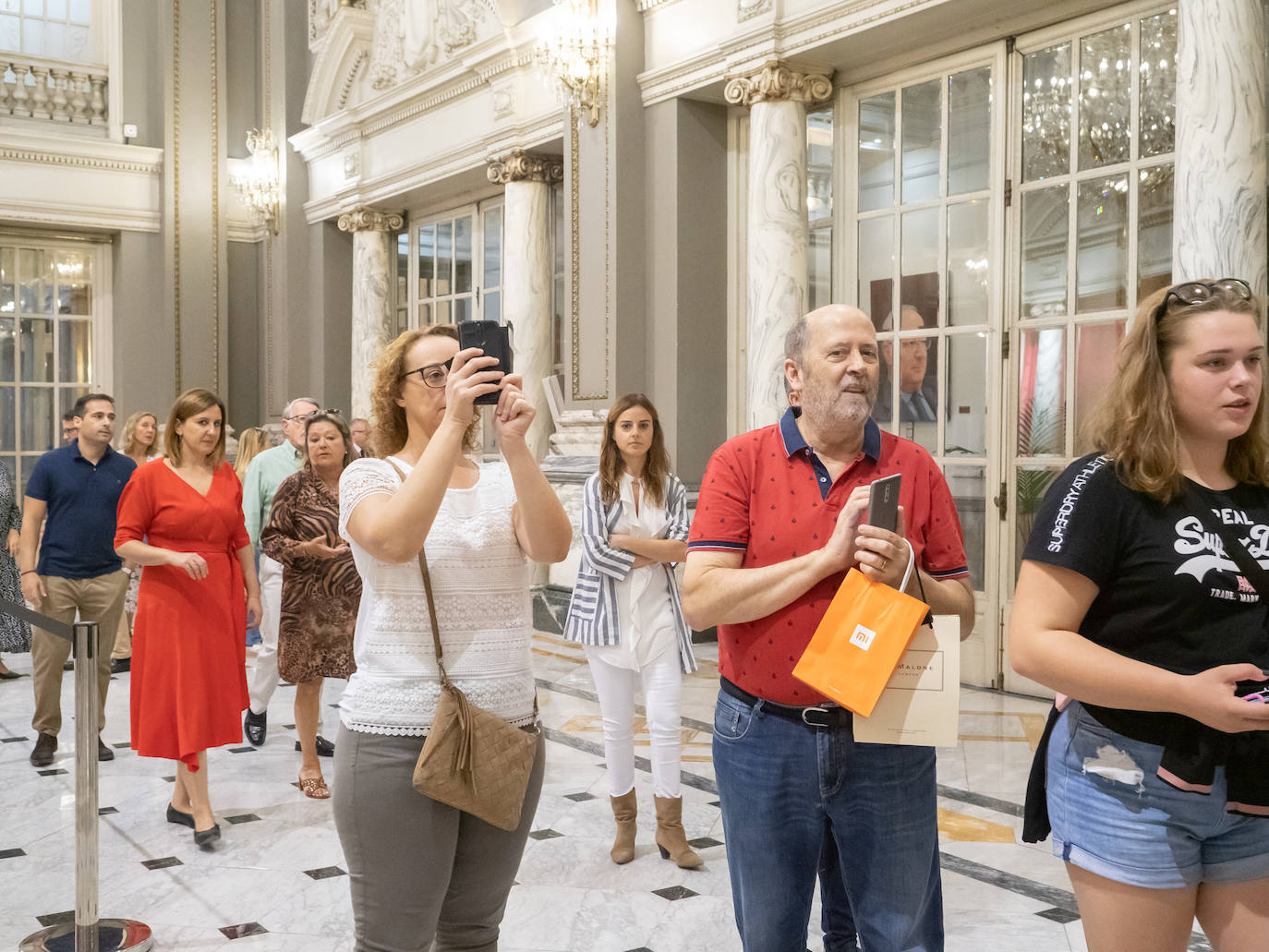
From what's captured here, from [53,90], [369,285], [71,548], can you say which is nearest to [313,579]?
[71,548]

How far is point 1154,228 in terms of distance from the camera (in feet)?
19.3

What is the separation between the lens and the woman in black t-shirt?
1854mm

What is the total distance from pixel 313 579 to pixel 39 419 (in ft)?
29.6

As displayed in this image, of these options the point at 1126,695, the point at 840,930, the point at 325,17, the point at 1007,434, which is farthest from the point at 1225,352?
the point at 325,17

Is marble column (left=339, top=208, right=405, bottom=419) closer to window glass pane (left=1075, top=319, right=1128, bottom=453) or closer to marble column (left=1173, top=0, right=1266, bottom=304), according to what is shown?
window glass pane (left=1075, top=319, right=1128, bottom=453)

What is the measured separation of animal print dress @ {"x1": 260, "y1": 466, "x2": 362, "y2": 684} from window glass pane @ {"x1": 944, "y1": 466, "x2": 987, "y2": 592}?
3.42m

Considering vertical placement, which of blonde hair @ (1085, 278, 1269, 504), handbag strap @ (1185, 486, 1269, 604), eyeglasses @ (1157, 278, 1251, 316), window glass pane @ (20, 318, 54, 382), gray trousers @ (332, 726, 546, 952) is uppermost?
window glass pane @ (20, 318, 54, 382)

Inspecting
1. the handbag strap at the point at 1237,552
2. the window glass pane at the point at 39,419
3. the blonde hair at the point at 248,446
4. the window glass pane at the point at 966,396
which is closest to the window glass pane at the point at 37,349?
the window glass pane at the point at 39,419

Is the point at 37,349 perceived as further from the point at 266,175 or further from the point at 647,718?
the point at 647,718

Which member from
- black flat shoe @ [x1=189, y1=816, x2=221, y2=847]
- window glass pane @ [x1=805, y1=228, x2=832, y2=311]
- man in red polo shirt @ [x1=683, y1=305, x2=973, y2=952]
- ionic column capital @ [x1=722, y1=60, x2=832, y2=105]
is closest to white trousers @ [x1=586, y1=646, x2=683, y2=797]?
black flat shoe @ [x1=189, y1=816, x2=221, y2=847]

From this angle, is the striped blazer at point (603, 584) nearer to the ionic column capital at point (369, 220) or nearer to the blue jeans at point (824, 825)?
the blue jeans at point (824, 825)

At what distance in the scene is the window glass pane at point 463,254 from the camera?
36.4ft

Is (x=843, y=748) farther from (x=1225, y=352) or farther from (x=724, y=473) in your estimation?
(x=1225, y=352)

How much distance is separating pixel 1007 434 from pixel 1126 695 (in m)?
4.91
